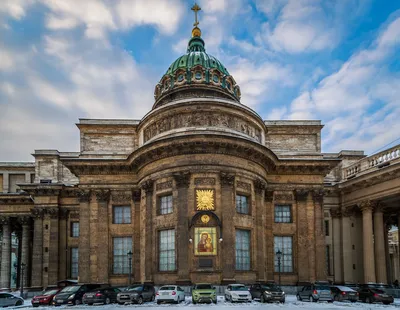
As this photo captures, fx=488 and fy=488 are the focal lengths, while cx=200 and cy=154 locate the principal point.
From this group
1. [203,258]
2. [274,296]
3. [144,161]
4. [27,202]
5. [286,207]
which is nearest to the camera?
[274,296]

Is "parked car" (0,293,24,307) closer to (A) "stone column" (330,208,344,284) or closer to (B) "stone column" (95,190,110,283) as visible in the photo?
(B) "stone column" (95,190,110,283)

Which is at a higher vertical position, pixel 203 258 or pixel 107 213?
pixel 107 213

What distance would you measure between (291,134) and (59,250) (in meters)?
27.5

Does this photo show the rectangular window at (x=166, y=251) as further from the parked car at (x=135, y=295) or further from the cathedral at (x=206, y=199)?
the parked car at (x=135, y=295)

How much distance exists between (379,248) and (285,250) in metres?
9.06

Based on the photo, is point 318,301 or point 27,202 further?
point 27,202

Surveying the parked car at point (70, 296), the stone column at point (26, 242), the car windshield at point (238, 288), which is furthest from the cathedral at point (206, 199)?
the stone column at point (26, 242)

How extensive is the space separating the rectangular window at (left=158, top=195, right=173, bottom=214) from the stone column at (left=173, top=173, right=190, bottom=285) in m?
1.22

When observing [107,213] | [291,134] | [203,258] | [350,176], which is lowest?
[203,258]

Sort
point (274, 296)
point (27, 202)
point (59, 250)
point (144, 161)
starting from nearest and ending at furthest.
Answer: point (274, 296) → point (144, 161) → point (59, 250) → point (27, 202)

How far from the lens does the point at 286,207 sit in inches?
1772

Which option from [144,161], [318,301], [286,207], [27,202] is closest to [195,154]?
[144,161]

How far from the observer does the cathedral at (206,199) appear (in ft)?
126

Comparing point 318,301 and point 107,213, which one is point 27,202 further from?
point 318,301
